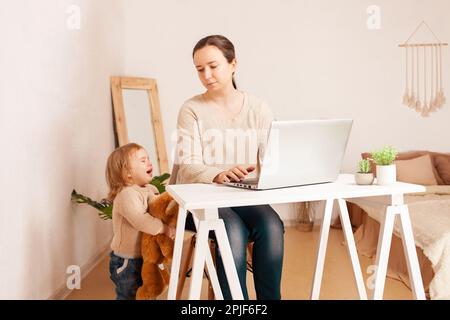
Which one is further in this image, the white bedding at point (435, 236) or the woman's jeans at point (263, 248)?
the white bedding at point (435, 236)

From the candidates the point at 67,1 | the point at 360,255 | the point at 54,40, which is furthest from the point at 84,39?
the point at 360,255

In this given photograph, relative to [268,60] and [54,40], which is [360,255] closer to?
[268,60]

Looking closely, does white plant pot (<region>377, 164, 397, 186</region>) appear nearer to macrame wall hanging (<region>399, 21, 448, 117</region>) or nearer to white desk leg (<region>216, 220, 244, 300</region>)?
white desk leg (<region>216, 220, 244, 300</region>)

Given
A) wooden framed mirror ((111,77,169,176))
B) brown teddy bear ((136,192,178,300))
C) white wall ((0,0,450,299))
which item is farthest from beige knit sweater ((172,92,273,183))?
wooden framed mirror ((111,77,169,176))

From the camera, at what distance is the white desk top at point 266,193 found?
1.51 m

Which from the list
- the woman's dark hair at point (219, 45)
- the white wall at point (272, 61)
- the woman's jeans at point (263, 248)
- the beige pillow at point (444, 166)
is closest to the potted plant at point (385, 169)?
the woman's jeans at point (263, 248)

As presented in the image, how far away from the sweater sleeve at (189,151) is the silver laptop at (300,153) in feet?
0.71

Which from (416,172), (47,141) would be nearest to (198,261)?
(47,141)

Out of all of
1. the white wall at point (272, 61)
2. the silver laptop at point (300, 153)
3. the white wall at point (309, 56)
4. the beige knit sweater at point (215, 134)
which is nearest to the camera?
the silver laptop at point (300, 153)

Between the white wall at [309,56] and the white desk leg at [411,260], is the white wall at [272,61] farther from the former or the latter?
the white desk leg at [411,260]

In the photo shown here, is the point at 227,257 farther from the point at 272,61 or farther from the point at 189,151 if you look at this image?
the point at 272,61

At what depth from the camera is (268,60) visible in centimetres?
438

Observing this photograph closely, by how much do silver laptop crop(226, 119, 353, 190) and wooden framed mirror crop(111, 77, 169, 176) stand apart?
216cm

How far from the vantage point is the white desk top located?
59.3 inches
